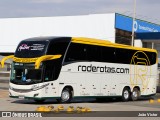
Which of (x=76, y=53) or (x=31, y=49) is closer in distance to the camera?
(x=31, y=49)

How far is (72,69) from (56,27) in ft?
132

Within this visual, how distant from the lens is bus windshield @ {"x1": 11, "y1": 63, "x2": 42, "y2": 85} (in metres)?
21.4

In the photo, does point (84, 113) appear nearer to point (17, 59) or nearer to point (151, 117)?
point (151, 117)

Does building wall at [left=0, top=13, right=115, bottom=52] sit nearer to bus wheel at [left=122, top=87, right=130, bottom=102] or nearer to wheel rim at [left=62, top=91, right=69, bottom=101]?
bus wheel at [left=122, top=87, right=130, bottom=102]

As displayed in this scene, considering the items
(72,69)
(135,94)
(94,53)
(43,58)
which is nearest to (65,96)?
(72,69)

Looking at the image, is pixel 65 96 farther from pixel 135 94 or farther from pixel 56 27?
pixel 56 27


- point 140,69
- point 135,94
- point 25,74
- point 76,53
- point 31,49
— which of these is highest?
point 31,49

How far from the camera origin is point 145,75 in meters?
27.8

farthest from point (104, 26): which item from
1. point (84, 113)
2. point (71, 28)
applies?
point (84, 113)

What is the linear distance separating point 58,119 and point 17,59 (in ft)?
27.3

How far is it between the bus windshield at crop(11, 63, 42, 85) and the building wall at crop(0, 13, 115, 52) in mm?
32884

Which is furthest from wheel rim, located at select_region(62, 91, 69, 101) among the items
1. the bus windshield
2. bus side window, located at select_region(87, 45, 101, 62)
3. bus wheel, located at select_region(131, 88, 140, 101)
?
bus wheel, located at select_region(131, 88, 140, 101)

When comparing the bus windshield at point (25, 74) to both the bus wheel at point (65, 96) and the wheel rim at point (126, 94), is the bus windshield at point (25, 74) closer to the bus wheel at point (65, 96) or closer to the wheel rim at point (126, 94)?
the bus wheel at point (65, 96)

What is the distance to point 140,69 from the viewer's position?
89.7ft
